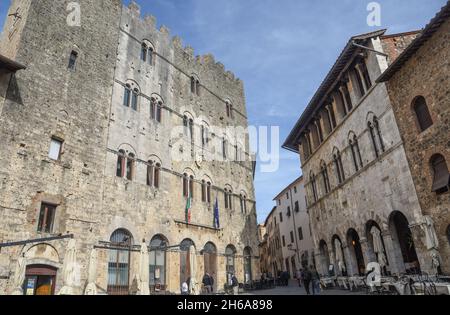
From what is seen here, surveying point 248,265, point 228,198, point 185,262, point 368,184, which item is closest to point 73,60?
point 185,262

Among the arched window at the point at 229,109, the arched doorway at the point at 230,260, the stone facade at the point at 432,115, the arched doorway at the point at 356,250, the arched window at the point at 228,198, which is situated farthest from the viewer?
the arched window at the point at 229,109

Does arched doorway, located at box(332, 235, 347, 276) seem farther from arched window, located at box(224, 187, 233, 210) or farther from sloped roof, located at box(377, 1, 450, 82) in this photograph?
sloped roof, located at box(377, 1, 450, 82)

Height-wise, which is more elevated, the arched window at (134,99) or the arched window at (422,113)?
the arched window at (134,99)

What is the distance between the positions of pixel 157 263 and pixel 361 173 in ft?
38.4

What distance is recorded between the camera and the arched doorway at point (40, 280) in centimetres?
1184

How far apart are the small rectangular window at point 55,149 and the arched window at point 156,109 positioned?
6.15 meters

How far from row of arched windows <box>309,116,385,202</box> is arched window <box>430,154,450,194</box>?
2.97m

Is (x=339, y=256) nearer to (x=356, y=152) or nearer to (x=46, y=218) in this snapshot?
(x=356, y=152)

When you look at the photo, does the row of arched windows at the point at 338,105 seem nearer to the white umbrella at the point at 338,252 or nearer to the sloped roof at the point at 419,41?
the sloped roof at the point at 419,41

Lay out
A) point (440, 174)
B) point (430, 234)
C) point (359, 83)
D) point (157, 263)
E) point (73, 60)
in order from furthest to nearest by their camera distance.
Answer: point (359, 83) < point (157, 263) < point (73, 60) < point (440, 174) < point (430, 234)

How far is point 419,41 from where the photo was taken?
1257cm

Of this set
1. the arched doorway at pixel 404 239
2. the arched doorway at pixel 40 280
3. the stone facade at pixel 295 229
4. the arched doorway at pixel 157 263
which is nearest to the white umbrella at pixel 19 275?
the arched doorway at pixel 40 280

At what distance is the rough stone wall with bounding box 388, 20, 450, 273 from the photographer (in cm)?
1157

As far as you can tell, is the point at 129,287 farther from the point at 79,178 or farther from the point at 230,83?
the point at 230,83
